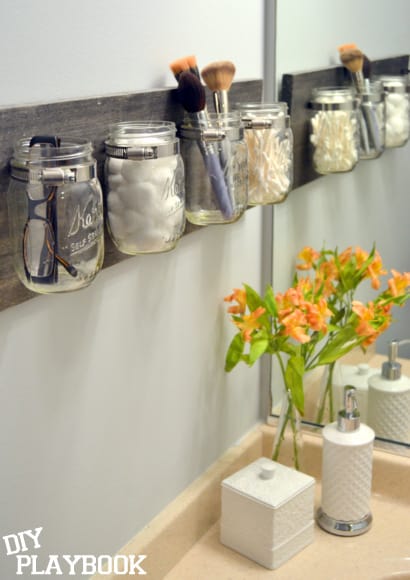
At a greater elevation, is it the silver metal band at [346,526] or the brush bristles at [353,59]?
the brush bristles at [353,59]

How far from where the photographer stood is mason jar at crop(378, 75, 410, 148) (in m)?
1.26

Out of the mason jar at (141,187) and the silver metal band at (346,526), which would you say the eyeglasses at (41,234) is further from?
the silver metal band at (346,526)

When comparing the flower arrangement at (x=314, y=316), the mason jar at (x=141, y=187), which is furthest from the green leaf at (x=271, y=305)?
the mason jar at (x=141, y=187)

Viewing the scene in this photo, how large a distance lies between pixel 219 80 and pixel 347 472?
1.94ft

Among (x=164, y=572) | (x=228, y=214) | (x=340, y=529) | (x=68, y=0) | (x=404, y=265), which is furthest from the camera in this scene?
(x=404, y=265)

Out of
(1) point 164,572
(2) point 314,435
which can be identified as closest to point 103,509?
(1) point 164,572

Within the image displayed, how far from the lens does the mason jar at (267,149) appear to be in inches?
41.3

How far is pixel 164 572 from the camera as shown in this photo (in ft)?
3.58

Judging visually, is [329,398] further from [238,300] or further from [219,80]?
[219,80]

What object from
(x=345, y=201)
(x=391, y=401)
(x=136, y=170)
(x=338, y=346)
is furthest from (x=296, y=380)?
(x=136, y=170)

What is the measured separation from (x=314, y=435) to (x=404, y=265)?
1.06 feet

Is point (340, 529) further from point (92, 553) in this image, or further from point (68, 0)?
point (68, 0)

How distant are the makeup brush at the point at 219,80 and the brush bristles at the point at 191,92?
4 centimetres

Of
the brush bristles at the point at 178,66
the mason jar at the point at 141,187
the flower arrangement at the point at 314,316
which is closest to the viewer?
the mason jar at the point at 141,187
